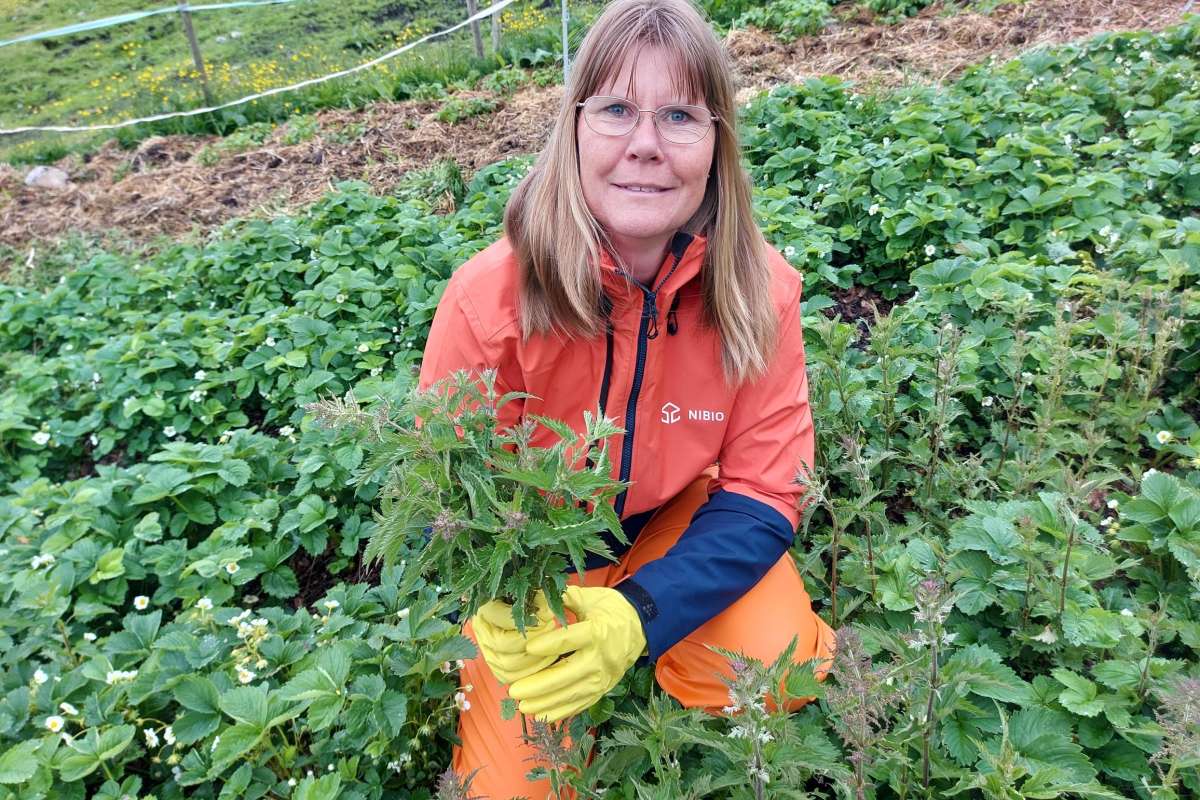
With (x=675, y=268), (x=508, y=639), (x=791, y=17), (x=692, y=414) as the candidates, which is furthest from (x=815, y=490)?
(x=791, y=17)

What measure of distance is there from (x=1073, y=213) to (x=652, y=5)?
2.81m

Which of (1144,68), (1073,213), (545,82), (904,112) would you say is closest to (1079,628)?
(1073,213)

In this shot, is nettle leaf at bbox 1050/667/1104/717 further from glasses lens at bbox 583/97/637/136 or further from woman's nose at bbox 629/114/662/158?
glasses lens at bbox 583/97/637/136

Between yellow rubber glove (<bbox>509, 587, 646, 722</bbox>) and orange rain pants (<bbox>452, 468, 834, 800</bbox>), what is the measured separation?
0.27 meters

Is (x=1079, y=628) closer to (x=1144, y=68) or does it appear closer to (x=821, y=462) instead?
(x=821, y=462)

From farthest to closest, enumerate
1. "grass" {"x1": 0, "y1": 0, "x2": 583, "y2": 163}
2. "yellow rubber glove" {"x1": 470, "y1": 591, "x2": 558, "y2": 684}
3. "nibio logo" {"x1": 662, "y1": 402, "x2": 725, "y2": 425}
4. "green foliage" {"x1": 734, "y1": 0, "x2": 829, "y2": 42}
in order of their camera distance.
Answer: "grass" {"x1": 0, "y1": 0, "x2": 583, "y2": 163}, "green foliage" {"x1": 734, "y1": 0, "x2": 829, "y2": 42}, "nibio logo" {"x1": 662, "y1": 402, "x2": 725, "y2": 425}, "yellow rubber glove" {"x1": 470, "y1": 591, "x2": 558, "y2": 684}

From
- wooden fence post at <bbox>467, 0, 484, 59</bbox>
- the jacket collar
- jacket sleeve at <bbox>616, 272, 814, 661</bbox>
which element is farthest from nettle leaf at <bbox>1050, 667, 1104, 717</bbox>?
wooden fence post at <bbox>467, 0, 484, 59</bbox>

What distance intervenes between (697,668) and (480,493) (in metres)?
1.17

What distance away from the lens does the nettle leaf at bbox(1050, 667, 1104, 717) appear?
1.77 m

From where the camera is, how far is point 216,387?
3744 millimetres

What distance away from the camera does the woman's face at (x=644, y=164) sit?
1.96m

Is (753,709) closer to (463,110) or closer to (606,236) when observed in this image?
(606,236)

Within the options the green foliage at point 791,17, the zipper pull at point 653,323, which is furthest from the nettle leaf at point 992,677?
the green foliage at point 791,17

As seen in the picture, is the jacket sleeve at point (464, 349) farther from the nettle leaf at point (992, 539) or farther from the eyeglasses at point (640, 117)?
the nettle leaf at point (992, 539)
